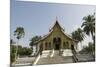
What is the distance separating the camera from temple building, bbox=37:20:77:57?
241 cm

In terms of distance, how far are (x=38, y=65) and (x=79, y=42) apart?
0.61 meters

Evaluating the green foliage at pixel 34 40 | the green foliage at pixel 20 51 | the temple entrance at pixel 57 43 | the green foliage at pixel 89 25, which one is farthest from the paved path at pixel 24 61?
the green foliage at pixel 89 25

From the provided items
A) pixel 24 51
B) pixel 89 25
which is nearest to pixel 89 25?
pixel 89 25

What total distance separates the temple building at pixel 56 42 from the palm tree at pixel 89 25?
239mm

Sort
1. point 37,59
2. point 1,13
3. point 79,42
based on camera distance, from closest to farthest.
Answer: point 1,13, point 37,59, point 79,42

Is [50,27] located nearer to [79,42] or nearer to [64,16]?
[64,16]

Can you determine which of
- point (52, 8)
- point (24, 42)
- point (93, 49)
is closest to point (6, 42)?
point (24, 42)

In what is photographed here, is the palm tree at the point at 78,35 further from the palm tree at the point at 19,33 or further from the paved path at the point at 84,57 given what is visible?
the palm tree at the point at 19,33

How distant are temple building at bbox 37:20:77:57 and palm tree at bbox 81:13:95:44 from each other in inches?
9.4

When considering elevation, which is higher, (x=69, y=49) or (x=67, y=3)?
(x=67, y=3)

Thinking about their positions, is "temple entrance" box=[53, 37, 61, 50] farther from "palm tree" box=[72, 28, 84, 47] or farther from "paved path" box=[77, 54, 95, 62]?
"paved path" box=[77, 54, 95, 62]

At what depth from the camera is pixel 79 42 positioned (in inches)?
100

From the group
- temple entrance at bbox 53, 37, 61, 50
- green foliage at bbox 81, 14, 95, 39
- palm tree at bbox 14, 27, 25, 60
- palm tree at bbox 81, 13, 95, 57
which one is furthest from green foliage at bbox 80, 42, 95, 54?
palm tree at bbox 14, 27, 25, 60
